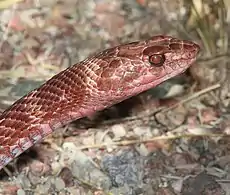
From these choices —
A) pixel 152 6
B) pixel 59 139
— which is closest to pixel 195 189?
pixel 59 139

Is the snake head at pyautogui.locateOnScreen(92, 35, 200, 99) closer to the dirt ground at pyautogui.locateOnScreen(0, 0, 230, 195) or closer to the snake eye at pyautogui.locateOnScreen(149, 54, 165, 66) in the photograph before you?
the snake eye at pyautogui.locateOnScreen(149, 54, 165, 66)

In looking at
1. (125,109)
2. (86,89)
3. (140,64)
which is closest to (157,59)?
(140,64)

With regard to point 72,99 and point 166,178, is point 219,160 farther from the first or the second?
point 72,99

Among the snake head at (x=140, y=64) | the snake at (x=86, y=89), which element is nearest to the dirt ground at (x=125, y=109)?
the snake at (x=86, y=89)

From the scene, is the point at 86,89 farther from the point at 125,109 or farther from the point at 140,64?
the point at 125,109

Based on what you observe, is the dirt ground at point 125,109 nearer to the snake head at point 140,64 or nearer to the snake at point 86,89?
the snake at point 86,89

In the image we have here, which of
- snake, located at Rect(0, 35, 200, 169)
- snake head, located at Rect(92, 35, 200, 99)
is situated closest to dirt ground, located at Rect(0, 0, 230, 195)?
snake, located at Rect(0, 35, 200, 169)
